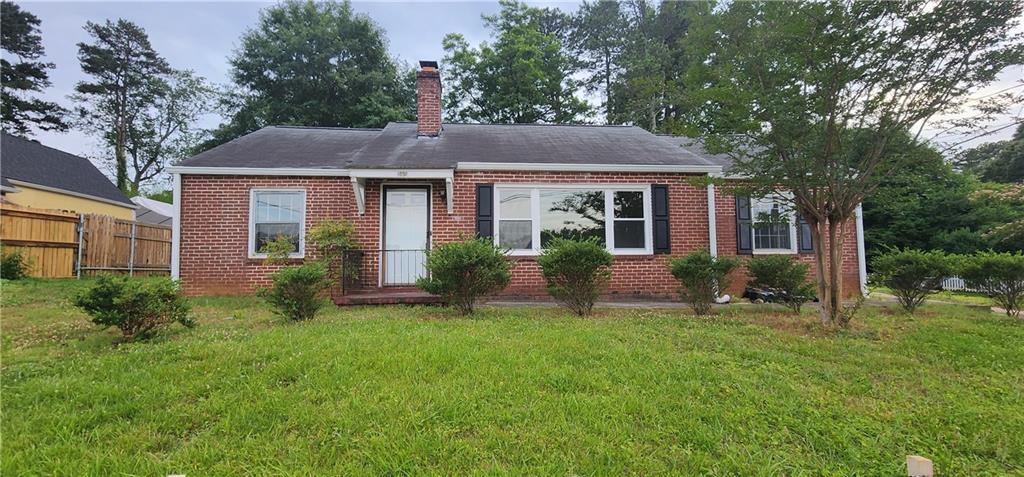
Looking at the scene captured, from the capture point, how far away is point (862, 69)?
16.3 feet

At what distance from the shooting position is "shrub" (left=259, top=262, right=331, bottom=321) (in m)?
5.48

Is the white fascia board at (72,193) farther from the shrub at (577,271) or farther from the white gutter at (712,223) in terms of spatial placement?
the white gutter at (712,223)

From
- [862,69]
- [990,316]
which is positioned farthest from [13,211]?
[990,316]

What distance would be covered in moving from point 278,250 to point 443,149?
409 cm

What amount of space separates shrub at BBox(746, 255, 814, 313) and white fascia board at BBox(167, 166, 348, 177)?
820cm

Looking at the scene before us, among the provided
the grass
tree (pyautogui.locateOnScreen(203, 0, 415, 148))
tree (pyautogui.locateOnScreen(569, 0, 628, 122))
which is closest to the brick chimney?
the grass

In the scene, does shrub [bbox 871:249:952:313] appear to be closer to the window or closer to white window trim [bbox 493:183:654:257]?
the window

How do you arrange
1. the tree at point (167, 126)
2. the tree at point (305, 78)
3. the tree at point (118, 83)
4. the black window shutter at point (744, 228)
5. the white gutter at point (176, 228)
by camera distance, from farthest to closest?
the tree at point (167, 126) → the tree at point (118, 83) → the tree at point (305, 78) → the black window shutter at point (744, 228) → the white gutter at point (176, 228)

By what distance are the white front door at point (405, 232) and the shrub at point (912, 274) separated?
809cm

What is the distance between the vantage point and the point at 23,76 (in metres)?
25.0

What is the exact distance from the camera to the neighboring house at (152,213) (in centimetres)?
2004

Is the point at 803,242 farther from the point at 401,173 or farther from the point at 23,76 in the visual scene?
the point at 23,76

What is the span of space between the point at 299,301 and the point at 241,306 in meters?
2.43

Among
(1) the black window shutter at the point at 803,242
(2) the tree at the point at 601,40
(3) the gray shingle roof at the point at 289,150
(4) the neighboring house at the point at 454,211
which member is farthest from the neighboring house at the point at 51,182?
(2) the tree at the point at 601,40
